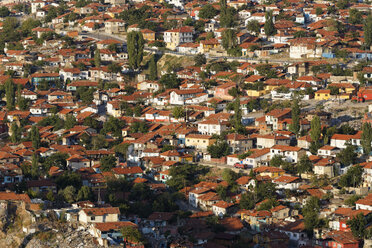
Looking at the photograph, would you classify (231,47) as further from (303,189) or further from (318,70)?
(303,189)

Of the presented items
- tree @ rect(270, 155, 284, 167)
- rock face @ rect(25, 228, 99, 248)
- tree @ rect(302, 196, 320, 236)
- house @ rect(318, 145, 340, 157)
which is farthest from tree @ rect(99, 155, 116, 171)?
rock face @ rect(25, 228, 99, 248)

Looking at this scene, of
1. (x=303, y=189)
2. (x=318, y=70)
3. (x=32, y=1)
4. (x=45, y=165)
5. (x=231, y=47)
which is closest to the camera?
(x=303, y=189)

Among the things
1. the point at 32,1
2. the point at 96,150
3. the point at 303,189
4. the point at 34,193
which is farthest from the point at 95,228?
the point at 32,1

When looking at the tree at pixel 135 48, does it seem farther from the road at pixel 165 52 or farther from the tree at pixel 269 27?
the tree at pixel 269 27

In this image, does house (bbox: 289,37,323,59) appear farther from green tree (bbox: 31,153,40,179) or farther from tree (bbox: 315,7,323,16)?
green tree (bbox: 31,153,40,179)

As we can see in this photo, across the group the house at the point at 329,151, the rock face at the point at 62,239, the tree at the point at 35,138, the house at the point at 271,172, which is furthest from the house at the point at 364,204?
the tree at the point at 35,138

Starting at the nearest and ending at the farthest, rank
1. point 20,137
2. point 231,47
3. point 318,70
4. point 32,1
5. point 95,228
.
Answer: point 95,228, point 20,137, point 318,70, point 231,47, point 32,1

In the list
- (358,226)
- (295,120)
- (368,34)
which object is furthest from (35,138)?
(368,34)

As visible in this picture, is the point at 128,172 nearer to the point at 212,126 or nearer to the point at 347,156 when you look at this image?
the point at 212,126
